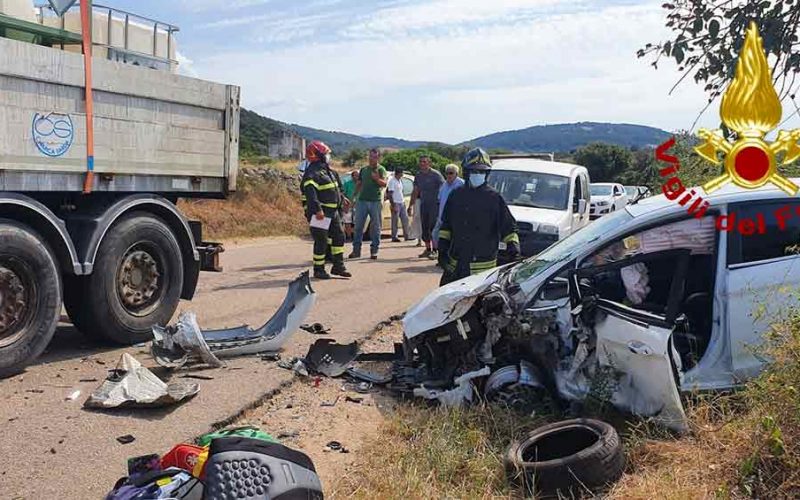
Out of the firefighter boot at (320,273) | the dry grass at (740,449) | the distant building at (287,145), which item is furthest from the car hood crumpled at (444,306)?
the distant building at (287,145)

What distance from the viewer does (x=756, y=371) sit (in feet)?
15.0

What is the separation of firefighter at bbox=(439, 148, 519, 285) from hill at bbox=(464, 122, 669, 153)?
211ft

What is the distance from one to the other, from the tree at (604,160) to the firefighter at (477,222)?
1407 inches

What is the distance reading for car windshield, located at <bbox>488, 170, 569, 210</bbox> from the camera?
38.5 feet

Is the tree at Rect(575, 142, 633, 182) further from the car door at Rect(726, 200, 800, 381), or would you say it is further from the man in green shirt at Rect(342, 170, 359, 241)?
the car door at Rect(726, 200, 800, 381)

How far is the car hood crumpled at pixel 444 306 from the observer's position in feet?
16.7

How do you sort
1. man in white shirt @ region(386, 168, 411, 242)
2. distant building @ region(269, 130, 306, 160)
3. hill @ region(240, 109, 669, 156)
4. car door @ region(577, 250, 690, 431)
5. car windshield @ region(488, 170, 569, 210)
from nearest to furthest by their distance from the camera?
car door @ region(577, 250, 690, 431) → car windshield @ region(488, 170, 569, 210) → man in white shirt @ region(386, 168, 411, 242) → distant building @ region(269, 130, 306, 160) → hill @ region(240, 109, 669, 156)

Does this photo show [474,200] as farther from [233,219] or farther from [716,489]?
[233,219]

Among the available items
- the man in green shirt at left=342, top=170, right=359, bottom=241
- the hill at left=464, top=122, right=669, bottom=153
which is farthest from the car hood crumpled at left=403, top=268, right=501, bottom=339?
the hill at left=464, top=122, right=669, bottom=153

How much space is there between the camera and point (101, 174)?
19.9 ft

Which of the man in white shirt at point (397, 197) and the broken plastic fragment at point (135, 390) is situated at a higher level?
the man in white shirt at point (397, 197)

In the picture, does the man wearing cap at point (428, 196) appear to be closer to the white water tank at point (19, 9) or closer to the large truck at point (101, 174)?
the large truck at point (101, 174)

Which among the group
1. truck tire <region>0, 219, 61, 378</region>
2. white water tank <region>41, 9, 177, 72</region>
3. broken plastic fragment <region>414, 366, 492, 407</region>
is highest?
white water tank <region>41, 9, 177, 72</region>

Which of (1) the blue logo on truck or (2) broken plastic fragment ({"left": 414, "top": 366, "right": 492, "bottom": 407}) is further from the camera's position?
(1) the blue logo on truck
